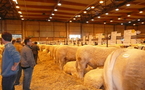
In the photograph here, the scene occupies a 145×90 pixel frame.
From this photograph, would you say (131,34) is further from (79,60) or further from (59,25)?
(59,25)

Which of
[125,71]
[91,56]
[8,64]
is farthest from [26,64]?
[125,71]

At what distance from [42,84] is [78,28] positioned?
2424cm

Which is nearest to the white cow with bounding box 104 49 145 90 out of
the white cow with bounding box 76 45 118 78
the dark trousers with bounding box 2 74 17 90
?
the dark trousers with bounding box 2 74 17 90

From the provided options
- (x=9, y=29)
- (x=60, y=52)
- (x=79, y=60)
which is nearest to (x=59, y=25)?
(x=9, y=29)

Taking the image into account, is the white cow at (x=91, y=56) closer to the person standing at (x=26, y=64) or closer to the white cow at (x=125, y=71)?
the person standing at (x=26, y=64)

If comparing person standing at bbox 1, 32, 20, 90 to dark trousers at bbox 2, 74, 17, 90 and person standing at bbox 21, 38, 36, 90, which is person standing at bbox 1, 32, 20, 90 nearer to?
dark trousers at bbox 2, 74, 17, 90

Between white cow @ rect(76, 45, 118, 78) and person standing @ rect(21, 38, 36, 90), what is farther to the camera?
white cow @ rect(76, 45, 118, 78)

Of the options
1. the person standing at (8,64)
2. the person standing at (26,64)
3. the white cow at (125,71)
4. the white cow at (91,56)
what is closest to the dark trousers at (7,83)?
the person standing at (8,64)

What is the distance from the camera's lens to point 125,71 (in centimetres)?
196

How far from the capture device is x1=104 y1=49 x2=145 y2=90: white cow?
1.87 m

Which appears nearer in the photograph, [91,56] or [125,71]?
[125,71]

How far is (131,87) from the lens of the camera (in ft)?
6.22

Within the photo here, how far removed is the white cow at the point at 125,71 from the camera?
1.87 meters

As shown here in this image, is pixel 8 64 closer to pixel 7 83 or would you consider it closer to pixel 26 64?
pixel 7 83
